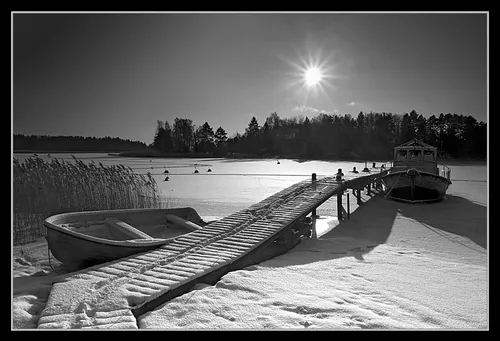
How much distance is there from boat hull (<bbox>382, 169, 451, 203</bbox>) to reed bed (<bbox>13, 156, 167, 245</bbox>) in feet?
37.9

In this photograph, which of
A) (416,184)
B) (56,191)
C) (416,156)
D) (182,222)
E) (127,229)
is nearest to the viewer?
(127,229)

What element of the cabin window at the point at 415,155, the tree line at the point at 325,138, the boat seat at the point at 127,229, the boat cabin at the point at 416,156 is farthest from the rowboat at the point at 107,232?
the tree line at the point at 325,138

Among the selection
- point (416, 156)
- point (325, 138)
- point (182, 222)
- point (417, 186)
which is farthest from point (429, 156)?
point (325, 138)

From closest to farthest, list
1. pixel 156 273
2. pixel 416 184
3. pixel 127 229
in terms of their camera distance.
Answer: pixel 156 273
pixel 127 229
pixel 416 184

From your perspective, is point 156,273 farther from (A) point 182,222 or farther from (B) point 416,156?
(B) point 416,156

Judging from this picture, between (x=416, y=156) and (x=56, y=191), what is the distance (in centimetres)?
1675

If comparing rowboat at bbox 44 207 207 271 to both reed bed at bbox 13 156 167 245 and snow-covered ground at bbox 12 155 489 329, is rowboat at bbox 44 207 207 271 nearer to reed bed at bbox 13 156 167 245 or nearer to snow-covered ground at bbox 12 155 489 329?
snow-covered ground at bbox 12 155 489 329

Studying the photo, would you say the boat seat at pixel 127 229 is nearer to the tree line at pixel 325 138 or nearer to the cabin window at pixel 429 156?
the cabin window at pixel 429 156

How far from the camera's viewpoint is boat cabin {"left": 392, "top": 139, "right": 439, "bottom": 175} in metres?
17.4

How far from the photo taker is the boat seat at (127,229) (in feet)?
22.2

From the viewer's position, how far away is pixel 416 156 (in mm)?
17828

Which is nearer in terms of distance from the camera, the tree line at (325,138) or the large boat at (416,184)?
the large boat at (416,184)
